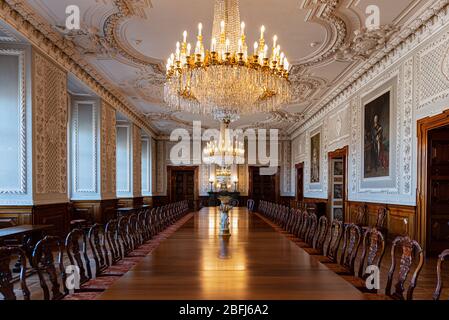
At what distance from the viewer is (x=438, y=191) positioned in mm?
5520

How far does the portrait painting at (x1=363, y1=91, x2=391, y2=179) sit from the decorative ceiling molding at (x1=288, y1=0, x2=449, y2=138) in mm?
734

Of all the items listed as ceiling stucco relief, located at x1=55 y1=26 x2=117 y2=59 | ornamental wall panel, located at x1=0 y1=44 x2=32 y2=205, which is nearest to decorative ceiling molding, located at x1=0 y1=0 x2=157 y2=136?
ceiling stucco relief, located at x1=55 y1=26 x2=117 y2=59

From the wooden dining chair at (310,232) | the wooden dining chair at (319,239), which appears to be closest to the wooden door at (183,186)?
the wooden dining chair at (310,232)

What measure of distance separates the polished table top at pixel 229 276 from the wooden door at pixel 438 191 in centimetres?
334

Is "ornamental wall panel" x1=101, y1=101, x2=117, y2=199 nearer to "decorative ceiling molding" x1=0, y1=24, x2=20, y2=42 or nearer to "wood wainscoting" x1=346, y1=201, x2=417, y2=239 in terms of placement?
"decorative ceiling molding" x1=0, y1=24, x2=20, y2=42

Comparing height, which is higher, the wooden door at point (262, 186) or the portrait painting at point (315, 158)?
the portrait painting at point (315, 158)

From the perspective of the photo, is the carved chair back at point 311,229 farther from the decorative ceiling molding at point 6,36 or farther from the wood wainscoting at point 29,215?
the decorative ceiling molding at point 6,36

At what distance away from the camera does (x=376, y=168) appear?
7199mm

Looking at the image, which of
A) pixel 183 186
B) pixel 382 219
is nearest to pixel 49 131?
pixel 382 219

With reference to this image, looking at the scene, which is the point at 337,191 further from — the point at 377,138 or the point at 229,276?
the point at 229,276

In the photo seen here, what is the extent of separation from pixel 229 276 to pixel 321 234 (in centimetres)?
233

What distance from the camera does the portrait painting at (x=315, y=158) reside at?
11828 mm
